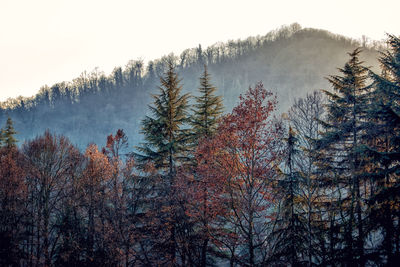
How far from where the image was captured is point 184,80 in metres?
118

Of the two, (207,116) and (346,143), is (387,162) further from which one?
(207,116)

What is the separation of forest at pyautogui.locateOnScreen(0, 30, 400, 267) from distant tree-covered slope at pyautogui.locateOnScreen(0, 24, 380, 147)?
86061 mm

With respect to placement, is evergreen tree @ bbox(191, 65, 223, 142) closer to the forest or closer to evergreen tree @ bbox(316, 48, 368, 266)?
the forest

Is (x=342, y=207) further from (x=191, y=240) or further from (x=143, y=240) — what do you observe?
(x=143, y=240)

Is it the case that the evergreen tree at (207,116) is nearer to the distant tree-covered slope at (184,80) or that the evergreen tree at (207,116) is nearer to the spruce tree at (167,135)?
the spruce tree at (167,135)

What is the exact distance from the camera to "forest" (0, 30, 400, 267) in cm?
1174

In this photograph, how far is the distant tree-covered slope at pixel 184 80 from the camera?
113812mm

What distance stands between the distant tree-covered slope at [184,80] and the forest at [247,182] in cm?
8606

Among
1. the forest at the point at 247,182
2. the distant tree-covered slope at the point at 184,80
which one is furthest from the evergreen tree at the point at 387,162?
the distant tree-covered slope at the point at 184,80

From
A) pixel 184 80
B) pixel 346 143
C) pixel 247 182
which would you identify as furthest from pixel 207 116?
pixel 184 80

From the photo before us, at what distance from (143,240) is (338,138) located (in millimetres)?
14550

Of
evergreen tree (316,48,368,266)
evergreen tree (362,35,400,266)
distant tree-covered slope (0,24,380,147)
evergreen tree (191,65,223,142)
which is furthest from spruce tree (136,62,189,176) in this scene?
distant tree-covered slope (0,24,380,147)

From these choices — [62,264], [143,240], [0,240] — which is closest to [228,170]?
[143,240]

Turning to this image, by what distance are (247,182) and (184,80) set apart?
110 m
